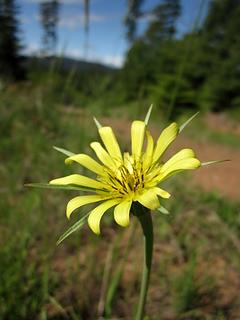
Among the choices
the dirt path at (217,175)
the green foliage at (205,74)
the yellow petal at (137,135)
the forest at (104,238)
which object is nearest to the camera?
the yellow petal at (137,135)

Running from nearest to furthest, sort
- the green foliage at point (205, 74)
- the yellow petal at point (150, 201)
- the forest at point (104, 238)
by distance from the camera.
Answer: the yellow petal at point (150, 201)
the forest at point (104, 238)
the green foliage at point (205, 74)

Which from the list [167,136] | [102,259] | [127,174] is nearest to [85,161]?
[127,174]

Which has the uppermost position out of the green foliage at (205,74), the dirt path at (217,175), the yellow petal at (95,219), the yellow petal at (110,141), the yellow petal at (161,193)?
the yellow petal at (161,193)

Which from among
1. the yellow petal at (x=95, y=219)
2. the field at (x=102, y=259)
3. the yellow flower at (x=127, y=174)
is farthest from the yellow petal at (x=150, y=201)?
the field at (x=102, y=259)

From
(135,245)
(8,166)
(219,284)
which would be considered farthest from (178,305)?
(8,166)

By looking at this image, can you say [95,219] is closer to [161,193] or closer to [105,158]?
[161,193]

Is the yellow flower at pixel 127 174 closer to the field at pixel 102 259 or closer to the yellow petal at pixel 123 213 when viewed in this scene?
the yellow petal at pixel 123 213
